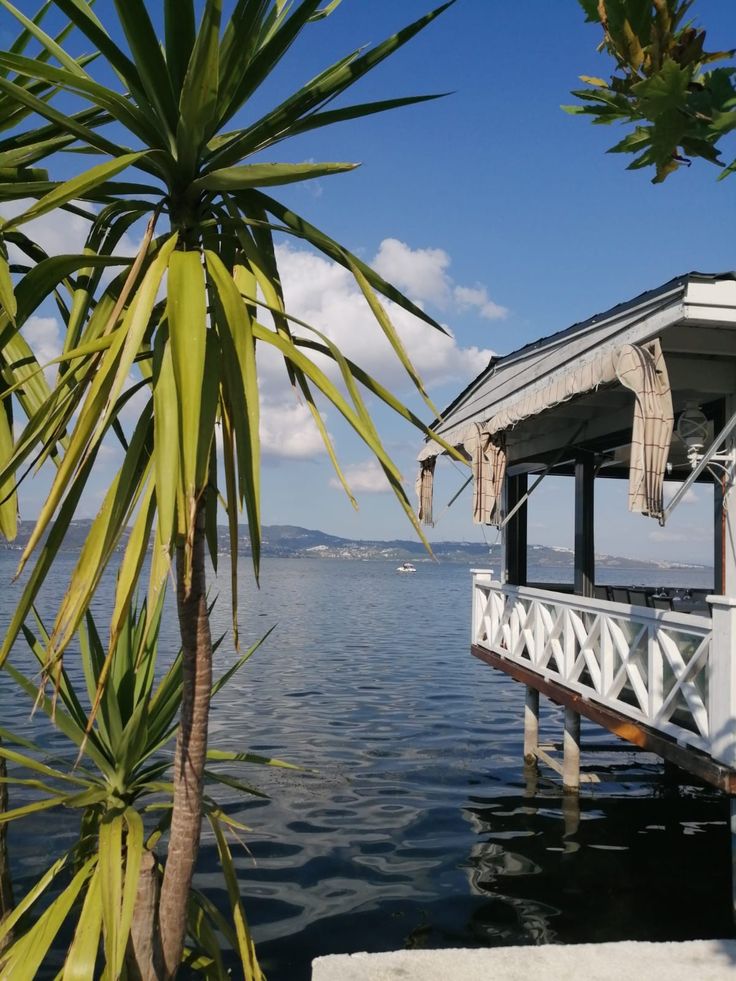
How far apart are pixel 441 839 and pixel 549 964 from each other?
487 cm

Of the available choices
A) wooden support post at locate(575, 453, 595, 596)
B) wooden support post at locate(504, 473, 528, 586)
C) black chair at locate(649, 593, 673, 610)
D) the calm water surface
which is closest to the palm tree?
the calm water surface

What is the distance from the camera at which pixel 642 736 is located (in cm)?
644

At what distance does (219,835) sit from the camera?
10.3ft

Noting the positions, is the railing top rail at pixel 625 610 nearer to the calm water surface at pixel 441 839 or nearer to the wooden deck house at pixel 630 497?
the wooden deck house at pixel 630 497

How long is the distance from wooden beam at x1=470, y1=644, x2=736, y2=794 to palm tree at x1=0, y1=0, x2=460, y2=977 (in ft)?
12.4

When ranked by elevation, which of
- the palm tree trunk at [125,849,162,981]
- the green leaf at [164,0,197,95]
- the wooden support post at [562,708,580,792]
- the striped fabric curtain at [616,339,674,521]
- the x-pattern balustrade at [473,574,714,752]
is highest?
the green leaf at [164,0,197,95]

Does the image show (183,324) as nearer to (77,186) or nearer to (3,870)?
(77,186)

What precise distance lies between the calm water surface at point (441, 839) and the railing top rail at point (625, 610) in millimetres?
2315

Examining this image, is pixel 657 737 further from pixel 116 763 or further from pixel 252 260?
pixel 252 260

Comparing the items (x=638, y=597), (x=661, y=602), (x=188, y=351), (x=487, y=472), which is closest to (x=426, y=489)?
(x=487, y=472)

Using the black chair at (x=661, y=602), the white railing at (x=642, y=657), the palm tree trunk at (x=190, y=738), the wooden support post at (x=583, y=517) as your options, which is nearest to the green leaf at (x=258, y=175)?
the palm tree trunk at (x=190, y=738)

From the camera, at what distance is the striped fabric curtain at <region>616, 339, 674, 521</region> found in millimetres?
5805

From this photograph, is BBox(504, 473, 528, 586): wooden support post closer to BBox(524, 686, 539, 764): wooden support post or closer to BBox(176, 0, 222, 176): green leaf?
BBox(524, 686, 539, 764): wooden support post

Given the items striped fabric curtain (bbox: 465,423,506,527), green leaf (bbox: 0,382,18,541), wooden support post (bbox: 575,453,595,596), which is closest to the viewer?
green leaf (bbox: 0,382,18,541)
